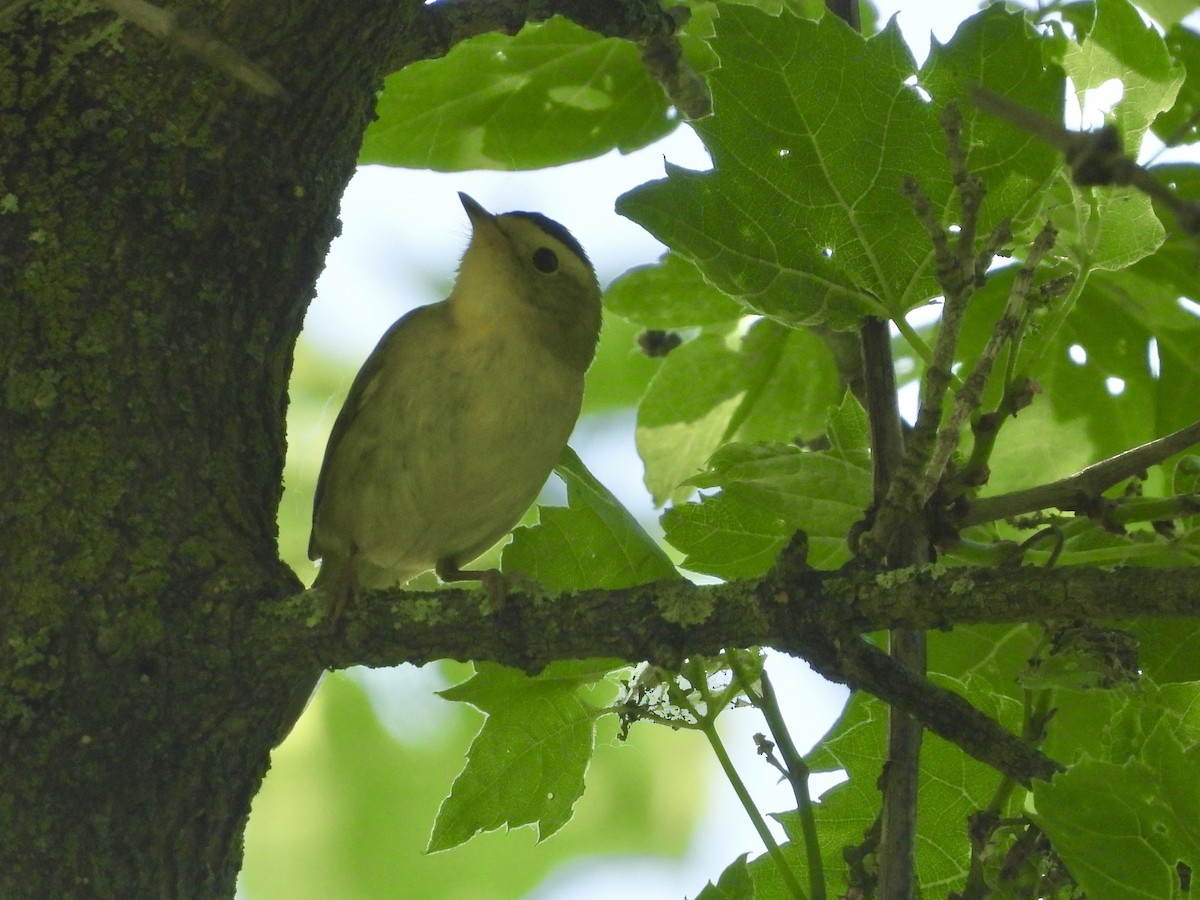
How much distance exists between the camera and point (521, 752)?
243cm

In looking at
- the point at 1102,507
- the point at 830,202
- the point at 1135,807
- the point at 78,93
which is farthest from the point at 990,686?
the point at 78,93

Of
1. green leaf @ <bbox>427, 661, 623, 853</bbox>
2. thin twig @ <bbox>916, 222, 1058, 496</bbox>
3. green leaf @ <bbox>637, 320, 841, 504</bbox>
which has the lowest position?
green leaf @ <bbox>427, 661, 623, 853</bbox>

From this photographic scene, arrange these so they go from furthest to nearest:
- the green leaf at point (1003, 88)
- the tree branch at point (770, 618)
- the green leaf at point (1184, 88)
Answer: the green leaf at point (1184, 88) → the green leaf at point (1003, 88) → the tree branch at point (770, 618)

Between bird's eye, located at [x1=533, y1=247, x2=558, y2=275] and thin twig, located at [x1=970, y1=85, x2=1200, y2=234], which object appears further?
bird's eye, located at [x1=533, y1=247, x2=558, y2=275]

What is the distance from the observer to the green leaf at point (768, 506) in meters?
2.34

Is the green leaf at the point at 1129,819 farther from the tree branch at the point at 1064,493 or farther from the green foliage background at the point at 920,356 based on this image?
the tree branch at the point at 1064,493

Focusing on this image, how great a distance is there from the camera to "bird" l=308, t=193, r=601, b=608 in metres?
3.52

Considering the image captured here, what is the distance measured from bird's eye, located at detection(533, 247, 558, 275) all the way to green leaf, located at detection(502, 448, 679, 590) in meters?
1.74

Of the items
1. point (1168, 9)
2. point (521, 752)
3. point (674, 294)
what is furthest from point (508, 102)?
point (521, 752)

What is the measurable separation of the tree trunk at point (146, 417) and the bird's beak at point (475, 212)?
171cm

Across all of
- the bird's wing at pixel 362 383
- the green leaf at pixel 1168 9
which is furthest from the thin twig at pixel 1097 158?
the bird's wing at pixel 362 383

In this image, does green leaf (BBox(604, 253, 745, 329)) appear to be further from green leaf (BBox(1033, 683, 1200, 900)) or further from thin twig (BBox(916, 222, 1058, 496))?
green leaf (BBox(1033, 683, 1200, 900))

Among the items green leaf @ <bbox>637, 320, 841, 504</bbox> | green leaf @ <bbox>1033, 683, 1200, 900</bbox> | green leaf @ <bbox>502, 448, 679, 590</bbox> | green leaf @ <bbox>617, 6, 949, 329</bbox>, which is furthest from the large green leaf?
green leaf @ <bbox>637, 320, 841, 504</bbox>

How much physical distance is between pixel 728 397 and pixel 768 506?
1.19 meters
